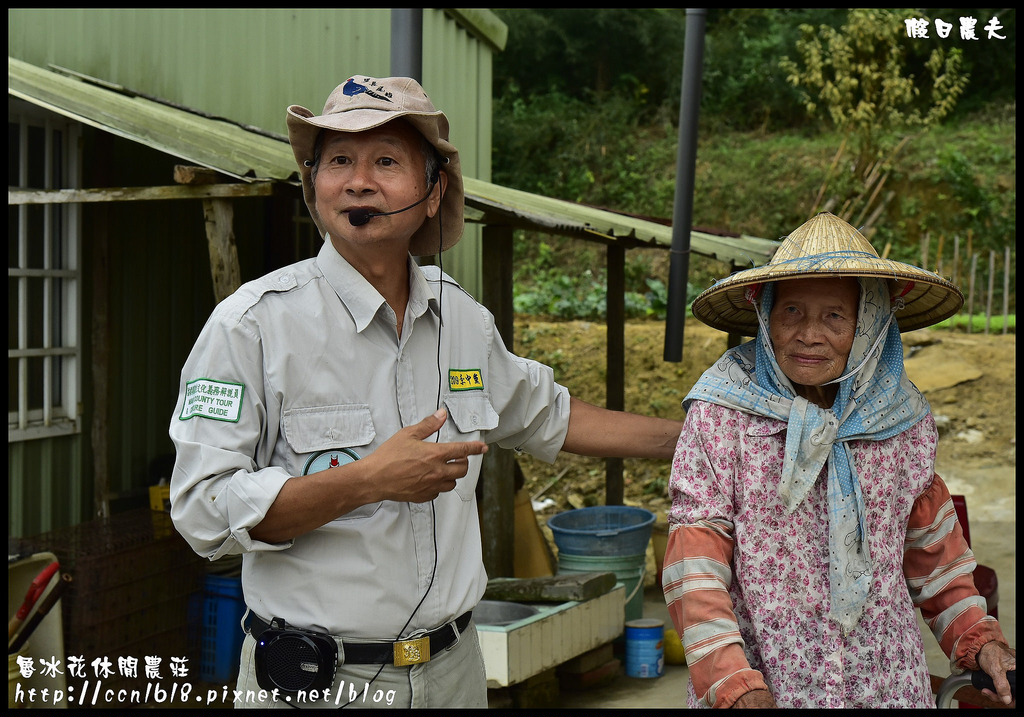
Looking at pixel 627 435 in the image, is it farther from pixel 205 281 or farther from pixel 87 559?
pixel 205 281

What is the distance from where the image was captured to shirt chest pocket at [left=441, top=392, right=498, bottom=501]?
7.79 feet

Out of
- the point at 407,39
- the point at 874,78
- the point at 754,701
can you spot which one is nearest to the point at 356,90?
the point at 754,701

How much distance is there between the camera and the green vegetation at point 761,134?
16.7m

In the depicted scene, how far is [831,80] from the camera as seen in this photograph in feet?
63.5

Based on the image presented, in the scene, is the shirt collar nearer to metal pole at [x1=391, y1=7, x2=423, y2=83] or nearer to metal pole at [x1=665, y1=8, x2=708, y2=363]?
metal pole at [x1=391, y1=7, x2=423, y2=83]

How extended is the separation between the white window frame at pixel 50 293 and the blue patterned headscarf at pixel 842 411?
14.8ft

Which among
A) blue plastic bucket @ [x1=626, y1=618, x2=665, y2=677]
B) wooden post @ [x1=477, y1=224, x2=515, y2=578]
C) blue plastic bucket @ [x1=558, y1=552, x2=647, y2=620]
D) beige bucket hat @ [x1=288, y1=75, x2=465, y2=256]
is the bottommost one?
blue plastic bucket @ [x1=626, y1=618, x2=665, y2=677]

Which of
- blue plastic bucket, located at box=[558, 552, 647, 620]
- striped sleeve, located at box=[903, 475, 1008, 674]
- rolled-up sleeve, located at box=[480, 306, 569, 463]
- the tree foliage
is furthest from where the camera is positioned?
the tree foliage

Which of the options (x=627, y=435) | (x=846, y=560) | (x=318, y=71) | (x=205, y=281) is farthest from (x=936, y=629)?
(x=318, y=71)

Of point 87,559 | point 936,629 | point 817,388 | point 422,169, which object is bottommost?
point 87,559

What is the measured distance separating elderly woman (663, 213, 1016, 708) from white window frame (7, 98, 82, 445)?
4541 millimetres

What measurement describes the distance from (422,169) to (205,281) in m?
4.97

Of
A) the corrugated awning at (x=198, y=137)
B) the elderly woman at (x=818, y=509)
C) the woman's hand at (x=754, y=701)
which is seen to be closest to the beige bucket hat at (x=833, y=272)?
the elderly woman at (x=818, y=509)

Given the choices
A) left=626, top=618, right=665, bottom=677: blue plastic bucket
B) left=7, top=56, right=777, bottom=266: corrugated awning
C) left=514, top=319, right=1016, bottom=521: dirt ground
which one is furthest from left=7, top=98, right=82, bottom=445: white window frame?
left=514, top=319, right=1016, bottom=521: dirt ground
